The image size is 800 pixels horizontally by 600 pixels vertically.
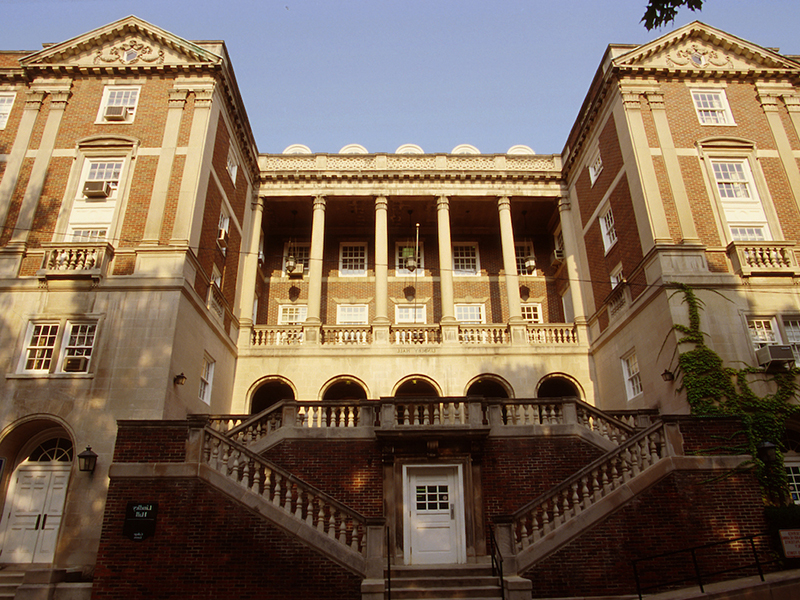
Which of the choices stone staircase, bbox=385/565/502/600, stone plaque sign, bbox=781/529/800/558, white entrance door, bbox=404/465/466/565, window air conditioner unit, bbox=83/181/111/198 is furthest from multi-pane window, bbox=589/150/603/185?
window air conditioner unit, bbox=83/181/111/198

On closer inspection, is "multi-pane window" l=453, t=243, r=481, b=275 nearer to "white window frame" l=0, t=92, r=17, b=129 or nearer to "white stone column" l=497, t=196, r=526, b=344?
"white stone column" l=497, t=196, r=526, b=344

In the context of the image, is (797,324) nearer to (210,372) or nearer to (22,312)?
(210,372)

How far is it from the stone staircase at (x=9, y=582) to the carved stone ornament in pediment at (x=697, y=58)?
2555 cm

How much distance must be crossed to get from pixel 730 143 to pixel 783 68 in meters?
4.31

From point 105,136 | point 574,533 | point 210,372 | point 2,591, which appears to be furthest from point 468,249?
point 2,591

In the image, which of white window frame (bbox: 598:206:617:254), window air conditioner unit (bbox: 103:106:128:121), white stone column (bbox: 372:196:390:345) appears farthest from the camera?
white stone column (bbox: 372:196:390:345)

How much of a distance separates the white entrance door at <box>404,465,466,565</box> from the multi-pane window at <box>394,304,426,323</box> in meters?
12.7

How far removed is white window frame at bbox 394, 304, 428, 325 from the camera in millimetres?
26766

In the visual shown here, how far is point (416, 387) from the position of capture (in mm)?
23250

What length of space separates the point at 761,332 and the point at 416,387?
40.4ft

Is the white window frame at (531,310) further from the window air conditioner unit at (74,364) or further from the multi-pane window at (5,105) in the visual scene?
the multi-pane window at (5,105)

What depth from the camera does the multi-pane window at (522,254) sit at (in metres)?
28.4

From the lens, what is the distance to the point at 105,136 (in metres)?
19.4

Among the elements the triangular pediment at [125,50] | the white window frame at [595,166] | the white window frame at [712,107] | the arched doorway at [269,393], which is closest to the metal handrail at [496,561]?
the arched doorway at [269,393]
